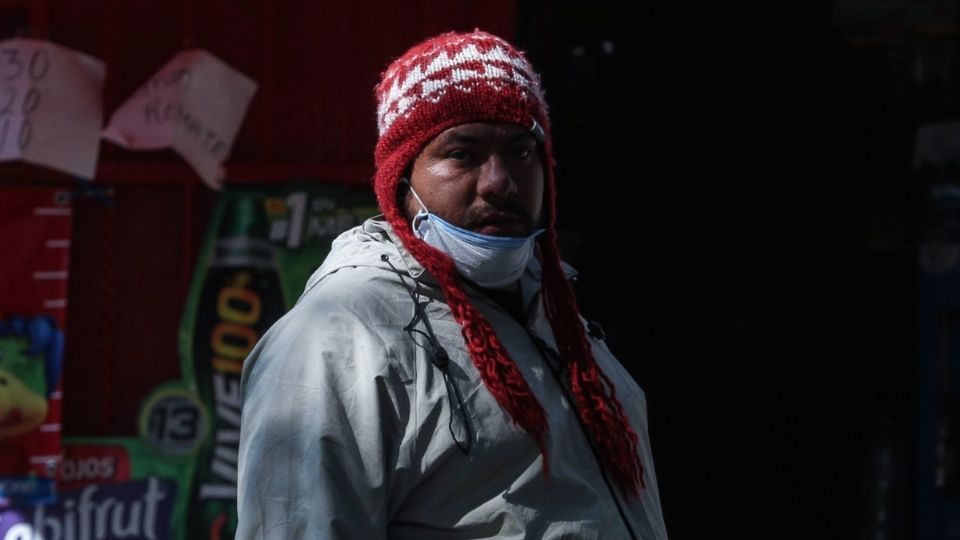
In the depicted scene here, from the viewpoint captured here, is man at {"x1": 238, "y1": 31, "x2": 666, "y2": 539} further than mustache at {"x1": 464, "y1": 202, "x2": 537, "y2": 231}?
No

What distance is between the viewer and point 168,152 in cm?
394

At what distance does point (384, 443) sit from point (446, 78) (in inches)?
23.1

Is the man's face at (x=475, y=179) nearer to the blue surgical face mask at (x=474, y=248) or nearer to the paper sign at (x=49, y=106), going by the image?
the blue surgical face mask at (x=474, y=248)

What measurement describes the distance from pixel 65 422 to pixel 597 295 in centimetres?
160

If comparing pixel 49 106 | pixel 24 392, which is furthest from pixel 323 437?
pixel 49 106

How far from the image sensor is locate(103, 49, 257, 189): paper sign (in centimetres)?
390

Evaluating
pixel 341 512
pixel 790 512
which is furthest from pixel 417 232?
pixel 790 512

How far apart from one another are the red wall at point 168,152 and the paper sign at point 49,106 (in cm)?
5

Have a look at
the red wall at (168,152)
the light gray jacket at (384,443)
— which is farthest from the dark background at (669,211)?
the light gray jacket at (384,443)

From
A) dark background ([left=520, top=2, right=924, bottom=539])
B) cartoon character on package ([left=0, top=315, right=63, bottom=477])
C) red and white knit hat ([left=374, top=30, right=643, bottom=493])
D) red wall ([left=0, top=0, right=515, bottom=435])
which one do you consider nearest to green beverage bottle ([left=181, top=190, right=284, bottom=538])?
red wall ([left=0, top=0, right=515, bottom=435])

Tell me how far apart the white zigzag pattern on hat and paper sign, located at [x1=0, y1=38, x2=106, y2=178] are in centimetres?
202

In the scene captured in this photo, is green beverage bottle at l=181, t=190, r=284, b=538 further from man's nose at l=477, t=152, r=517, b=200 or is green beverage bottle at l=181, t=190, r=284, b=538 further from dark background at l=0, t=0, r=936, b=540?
man's nose at l=477, t=152, r=517, b=200

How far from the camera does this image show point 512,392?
188 cm

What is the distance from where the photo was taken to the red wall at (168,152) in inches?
154
